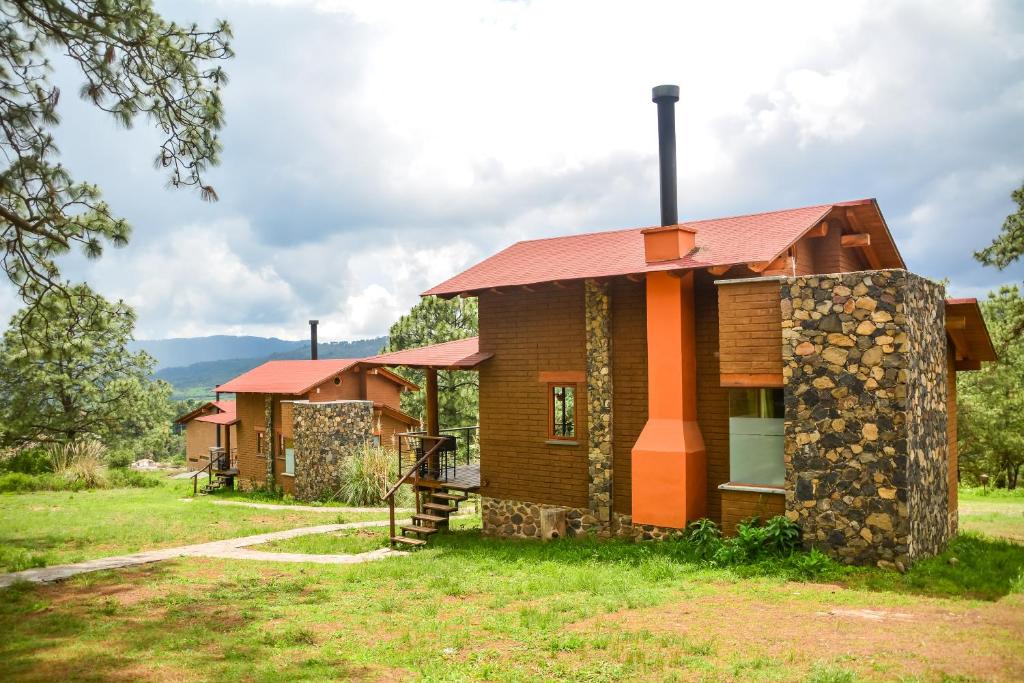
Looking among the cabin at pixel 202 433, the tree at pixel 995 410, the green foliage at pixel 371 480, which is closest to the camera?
the green foliage at pixel 371 480

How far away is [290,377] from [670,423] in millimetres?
21104

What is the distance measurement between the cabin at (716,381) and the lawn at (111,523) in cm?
495

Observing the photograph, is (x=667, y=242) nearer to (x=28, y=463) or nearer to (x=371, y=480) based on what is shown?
(x=371, y=480)

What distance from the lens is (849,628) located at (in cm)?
824

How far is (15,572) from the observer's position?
43.1 ft

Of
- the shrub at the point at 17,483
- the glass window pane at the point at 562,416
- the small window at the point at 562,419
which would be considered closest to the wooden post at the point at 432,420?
the glass window pane at the point at 562,416

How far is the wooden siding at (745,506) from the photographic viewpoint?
11883 mm

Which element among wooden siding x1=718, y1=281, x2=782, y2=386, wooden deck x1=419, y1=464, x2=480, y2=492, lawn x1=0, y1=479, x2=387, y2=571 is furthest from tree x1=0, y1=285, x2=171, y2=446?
wooden siding x1=718, y1=281, x2=782, y2=386

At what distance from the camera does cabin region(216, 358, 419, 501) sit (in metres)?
26.6

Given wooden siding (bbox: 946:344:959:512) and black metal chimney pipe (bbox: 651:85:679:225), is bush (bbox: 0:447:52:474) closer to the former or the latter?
black metal chimney pipe (bbox: 651:85:679:225)

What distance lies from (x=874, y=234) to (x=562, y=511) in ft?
27.0

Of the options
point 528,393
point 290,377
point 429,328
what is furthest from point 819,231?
point 429,328

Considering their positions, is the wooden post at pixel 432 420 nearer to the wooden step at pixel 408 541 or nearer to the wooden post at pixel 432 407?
the wooden post at pixel 432 407

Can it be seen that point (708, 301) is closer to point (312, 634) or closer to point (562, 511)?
point (562, 511)
